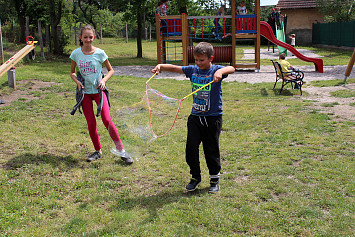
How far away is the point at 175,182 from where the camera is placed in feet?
16.6

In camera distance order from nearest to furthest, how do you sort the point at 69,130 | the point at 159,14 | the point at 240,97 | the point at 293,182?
the point at 293,182 → the point at 69,130 → the point at 240,97 → the point at 159,14

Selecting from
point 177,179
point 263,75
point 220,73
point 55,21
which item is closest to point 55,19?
point 55,21

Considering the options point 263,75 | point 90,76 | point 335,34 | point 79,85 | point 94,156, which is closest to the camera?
point 79,85

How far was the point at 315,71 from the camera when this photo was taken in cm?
1697

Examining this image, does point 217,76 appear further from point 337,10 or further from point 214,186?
point 337,10

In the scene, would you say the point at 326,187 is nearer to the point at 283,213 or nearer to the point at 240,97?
the point at 283,213

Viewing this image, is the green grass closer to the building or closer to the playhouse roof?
the building

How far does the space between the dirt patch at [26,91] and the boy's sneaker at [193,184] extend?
600cm

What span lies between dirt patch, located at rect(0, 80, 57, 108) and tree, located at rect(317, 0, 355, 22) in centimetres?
2839

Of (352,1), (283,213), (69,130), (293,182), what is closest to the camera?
(283,213)

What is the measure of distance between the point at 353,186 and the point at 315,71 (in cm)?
1334

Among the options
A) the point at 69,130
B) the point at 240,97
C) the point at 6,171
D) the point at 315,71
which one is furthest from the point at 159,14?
the point at 6,171

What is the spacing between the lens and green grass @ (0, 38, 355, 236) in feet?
12.8

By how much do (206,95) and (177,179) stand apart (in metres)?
1.37
